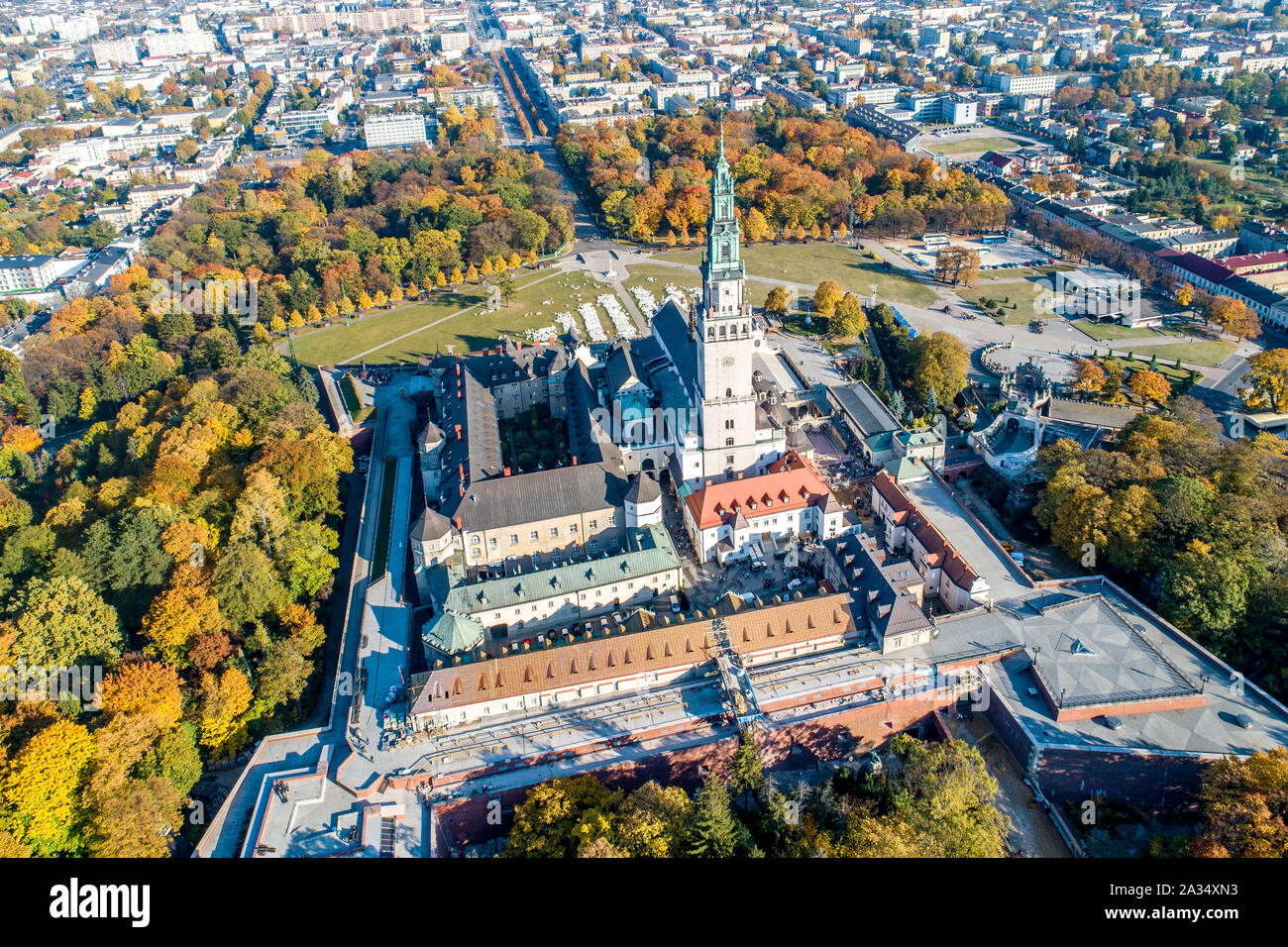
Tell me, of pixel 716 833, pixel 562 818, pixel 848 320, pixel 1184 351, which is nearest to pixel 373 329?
pixel 848 320

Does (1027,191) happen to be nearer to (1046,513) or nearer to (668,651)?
(1046,513)

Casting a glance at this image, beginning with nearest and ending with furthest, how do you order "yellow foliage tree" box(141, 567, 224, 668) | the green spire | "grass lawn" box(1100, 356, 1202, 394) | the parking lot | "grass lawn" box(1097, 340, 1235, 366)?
"yellow foliage tree" box(141, 567, 224, 668), the green spire, "grass lawn" box(1100, 356, 1202, 394), "grass lawn" box(1097, 340, 1235, 366), the parking lot

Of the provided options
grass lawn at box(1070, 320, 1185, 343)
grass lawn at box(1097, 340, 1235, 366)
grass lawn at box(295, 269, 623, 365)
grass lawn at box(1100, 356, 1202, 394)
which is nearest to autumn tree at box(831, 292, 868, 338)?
grass lawn at box(1100, 356, 1202, 394)

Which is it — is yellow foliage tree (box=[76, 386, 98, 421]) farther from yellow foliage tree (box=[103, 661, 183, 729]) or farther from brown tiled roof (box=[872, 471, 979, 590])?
brown tiled roof (box=[872, 471, 979, 590])

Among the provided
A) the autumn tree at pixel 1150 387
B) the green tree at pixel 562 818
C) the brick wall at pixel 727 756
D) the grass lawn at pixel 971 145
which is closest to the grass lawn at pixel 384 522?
the brick wall at pixel 727 756

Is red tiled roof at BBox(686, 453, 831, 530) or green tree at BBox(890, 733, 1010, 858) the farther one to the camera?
red tiled roof at BBox(686, 453, 831, 530)

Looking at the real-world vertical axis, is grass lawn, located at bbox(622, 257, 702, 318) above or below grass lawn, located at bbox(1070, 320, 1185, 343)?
above

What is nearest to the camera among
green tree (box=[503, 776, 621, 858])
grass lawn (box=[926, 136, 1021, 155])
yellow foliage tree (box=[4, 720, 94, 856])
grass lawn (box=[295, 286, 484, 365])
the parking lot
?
green tree (box=[503, 776, 621, 858])

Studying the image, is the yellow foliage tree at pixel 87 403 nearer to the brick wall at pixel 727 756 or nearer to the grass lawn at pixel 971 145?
the brick wall at pixel 727 756

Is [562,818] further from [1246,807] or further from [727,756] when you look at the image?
[1246,807]
